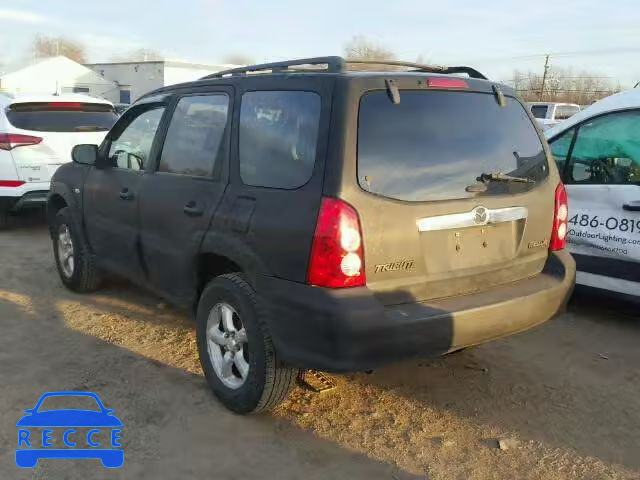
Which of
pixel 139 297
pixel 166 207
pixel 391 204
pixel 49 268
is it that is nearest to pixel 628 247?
pixel 391 204

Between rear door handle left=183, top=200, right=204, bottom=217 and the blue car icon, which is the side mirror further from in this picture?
the blue car icon

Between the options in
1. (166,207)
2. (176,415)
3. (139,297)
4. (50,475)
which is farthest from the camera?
(139,297)

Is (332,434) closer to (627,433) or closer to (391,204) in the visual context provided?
(391,204)

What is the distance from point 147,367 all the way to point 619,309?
12.7ft

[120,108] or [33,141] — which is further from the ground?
[120,108]

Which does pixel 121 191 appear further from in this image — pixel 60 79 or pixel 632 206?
pixel 60 79

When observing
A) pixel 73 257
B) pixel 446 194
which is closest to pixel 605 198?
pixel 446 194

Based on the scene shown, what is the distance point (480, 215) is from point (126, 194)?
97.9 inches

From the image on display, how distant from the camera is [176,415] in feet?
11.3

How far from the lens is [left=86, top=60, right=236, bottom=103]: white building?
47.0m

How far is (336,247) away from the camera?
2811mm

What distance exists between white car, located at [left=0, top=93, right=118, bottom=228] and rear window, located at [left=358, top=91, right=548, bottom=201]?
19.4ft

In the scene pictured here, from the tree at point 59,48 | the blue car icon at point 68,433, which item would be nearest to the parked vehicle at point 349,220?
the blue car icon at point 68,433

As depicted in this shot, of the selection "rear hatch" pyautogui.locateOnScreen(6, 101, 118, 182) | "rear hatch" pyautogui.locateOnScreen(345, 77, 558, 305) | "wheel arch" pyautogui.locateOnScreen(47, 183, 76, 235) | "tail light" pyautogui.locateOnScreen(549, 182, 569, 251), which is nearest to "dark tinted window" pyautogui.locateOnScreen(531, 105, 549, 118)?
"rear hatch" pyautogui.locateOnScreen(6, 101, 118, 182)
